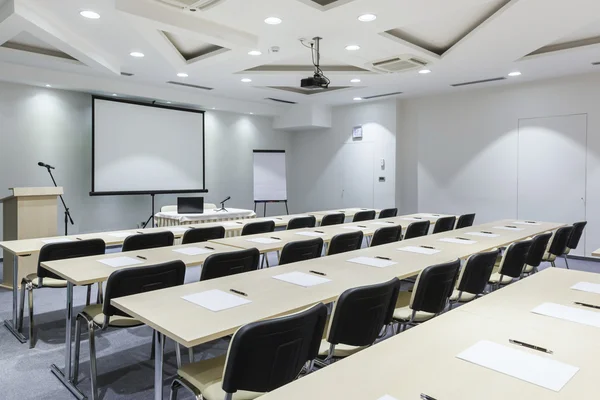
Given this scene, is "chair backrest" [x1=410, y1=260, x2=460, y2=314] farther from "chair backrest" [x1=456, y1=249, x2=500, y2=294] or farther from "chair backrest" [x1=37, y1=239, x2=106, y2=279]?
"chair backrest" [x1=37, y1=239, x2=106, y2=279]

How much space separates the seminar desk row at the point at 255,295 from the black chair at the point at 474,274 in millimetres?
216

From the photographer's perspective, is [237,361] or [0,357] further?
[0,357]

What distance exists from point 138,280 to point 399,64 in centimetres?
494

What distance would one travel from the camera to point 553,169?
7.49 m

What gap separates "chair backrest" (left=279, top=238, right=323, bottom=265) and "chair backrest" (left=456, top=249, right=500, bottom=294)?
50.6 inches

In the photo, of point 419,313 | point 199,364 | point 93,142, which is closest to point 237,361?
point 199,364

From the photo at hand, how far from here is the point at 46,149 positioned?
7324 mm

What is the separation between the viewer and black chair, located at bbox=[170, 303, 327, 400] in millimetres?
1646

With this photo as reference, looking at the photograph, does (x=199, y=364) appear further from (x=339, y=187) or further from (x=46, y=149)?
(x=339, y=187)

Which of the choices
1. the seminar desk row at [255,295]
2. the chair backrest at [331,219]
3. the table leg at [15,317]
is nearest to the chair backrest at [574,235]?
the seminar desk row at [255,295]

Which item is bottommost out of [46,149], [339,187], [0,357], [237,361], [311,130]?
[0,357]

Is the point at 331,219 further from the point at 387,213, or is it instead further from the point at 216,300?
the point at 216,300

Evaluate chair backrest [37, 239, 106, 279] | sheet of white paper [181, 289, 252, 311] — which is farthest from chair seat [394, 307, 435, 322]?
chair backrest [37, 239, 106, 279]

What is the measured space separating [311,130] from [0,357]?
8.66 meters
